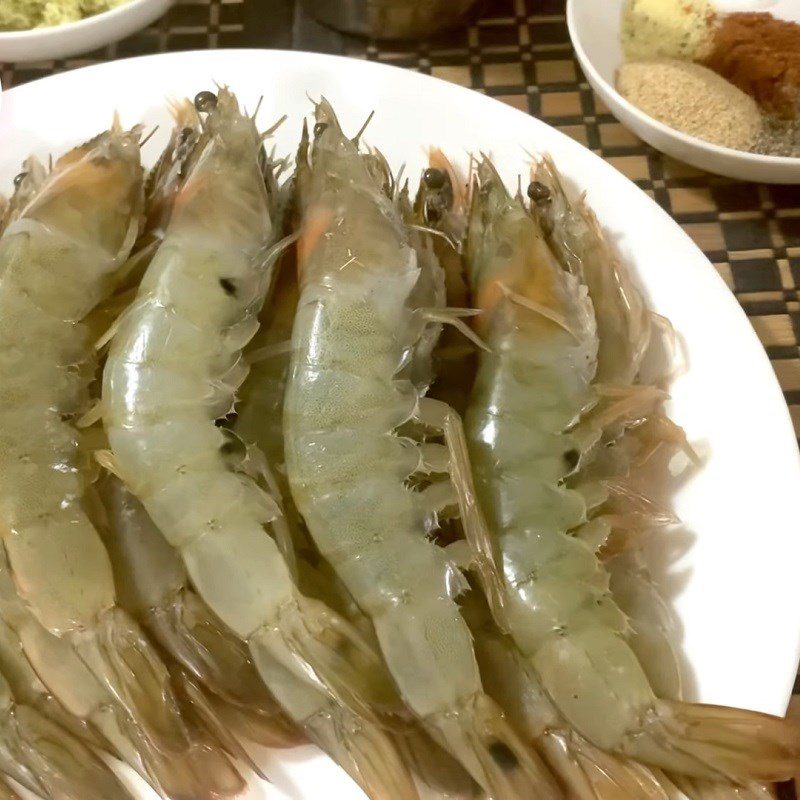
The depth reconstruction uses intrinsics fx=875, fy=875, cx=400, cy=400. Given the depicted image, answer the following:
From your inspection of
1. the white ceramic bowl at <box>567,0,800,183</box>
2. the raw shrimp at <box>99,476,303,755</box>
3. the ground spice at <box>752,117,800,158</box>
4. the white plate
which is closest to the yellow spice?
the white ceramic bowl at <box>567,0,800,183</box>

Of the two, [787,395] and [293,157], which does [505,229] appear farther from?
[787,395]

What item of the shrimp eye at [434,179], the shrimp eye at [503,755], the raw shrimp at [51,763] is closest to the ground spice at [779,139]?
the shrimp eye at [434,179]

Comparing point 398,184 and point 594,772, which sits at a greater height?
point 398,184

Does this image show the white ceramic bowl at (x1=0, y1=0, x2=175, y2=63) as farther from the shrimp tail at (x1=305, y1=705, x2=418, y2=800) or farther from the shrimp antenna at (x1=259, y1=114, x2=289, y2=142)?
the shrimp tail at (x1=305, y1=705, x2=418, y2=800)

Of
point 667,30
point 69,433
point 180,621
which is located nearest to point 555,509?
point 180,621

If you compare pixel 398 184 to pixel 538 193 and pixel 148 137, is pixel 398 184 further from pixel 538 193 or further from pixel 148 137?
pixel 148 137

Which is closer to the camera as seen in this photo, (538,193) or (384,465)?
(384,465)

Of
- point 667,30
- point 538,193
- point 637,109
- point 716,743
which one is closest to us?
point 716,743

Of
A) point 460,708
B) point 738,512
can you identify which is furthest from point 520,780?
point 738,512
